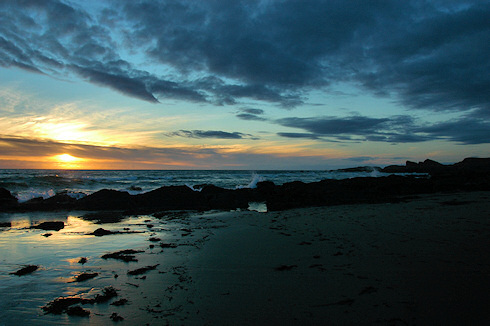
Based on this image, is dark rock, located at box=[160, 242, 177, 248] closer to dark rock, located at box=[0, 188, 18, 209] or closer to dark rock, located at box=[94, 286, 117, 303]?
dark rock, located at box=[94, 286, 117, 303]

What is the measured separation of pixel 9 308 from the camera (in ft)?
11.2

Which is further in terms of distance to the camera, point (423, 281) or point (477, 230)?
point (477, 230)

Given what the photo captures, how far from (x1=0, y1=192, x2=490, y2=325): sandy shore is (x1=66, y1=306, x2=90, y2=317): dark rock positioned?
0.18 ft

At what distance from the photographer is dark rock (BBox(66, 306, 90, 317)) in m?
3.26

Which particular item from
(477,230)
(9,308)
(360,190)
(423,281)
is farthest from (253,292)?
(360,190)

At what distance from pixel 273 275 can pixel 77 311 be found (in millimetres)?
2628

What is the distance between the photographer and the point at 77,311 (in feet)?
10.8

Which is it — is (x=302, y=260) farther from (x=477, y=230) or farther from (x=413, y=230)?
(x=477, y=230)

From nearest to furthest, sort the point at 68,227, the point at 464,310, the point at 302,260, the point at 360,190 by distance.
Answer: the point at 464,310, the point at 302,260, the point at 68,227, the point at 360,190

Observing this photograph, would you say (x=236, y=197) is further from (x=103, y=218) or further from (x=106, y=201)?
(x=103, y=218)

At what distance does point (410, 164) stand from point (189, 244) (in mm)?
75354

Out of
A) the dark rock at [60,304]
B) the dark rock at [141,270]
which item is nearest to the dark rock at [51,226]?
the dark rock at [141,270]

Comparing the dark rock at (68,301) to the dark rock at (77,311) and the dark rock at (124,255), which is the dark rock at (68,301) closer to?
the dark rock at (77,311)

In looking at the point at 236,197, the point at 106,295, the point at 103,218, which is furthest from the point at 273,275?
the point at 236,197
